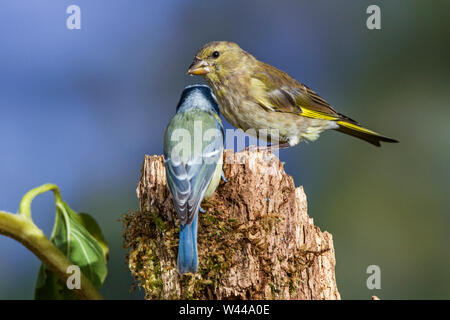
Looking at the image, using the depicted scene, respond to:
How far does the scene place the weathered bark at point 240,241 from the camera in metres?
2.91

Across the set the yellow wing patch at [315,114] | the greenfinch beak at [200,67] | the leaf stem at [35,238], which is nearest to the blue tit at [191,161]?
the leaf stem at [35,238]

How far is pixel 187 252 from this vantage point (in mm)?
2854

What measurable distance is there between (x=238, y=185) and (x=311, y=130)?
193cm

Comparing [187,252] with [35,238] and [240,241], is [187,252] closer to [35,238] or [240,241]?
[240,241]

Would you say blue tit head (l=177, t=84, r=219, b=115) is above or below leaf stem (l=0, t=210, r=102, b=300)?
above

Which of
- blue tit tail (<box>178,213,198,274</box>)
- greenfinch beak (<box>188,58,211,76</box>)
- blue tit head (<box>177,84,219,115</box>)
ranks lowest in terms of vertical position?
blue tit tail (<box>178,213,198,274</box>)

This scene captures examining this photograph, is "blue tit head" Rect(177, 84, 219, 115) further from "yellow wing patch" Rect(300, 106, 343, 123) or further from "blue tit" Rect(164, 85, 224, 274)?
"yellow wing patch" Rect(300, 106, 343, 123)

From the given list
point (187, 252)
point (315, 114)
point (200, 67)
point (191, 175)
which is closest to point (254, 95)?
point (200, 67)

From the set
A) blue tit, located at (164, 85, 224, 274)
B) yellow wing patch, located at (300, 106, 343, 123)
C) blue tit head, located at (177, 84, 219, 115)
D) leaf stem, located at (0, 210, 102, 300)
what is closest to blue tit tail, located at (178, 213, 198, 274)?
blue tit, located at (164, 85, 224, 274)

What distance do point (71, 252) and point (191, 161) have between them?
0.87 meters

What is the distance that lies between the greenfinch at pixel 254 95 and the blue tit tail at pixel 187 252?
1678mm

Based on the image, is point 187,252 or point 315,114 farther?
point 315,114

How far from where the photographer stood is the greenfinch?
4.43 meters

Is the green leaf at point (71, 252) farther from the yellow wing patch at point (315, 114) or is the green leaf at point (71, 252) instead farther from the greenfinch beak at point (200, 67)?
the yellow wing patch at point (315, 114)
